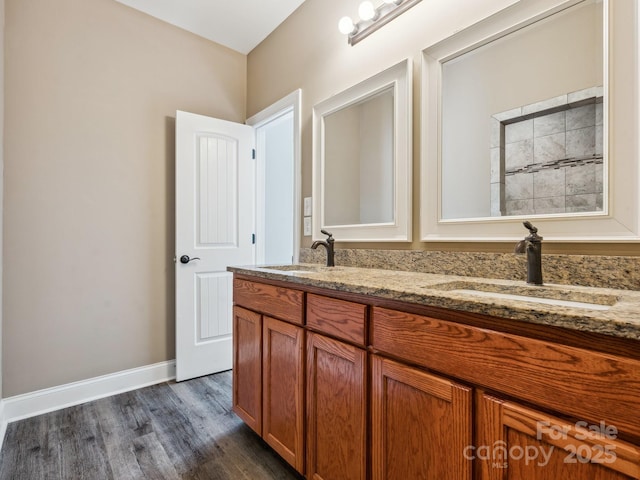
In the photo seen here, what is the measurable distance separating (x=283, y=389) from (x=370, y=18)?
73.7 inches

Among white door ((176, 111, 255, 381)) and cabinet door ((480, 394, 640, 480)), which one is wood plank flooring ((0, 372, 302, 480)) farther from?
cabinet door ((480, 394, 640, 480))

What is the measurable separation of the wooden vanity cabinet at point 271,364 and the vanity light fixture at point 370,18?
144cm

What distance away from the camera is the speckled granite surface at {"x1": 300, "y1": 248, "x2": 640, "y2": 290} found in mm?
1016

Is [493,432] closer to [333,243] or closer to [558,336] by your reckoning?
[558,336]

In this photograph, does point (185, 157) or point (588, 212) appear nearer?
point (588, 212)


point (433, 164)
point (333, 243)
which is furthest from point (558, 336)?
point (333, 243)

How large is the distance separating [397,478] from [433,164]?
120 centimetres

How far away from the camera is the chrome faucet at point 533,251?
1.08 metres

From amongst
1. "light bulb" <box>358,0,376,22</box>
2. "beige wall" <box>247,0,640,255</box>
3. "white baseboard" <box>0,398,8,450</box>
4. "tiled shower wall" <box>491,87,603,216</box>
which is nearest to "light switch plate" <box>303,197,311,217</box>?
"beige wall" <box>247,0,640,255</box>

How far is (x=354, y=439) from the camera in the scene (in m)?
1.13

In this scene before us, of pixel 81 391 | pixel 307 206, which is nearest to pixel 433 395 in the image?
pixel 307 206

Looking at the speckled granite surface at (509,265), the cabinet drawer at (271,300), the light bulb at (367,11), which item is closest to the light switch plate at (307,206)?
the speckled granite surface at (509,265)

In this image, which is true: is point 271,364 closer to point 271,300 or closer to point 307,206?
point 271,300

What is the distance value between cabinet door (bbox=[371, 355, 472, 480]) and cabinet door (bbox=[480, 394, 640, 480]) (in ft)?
0.15
